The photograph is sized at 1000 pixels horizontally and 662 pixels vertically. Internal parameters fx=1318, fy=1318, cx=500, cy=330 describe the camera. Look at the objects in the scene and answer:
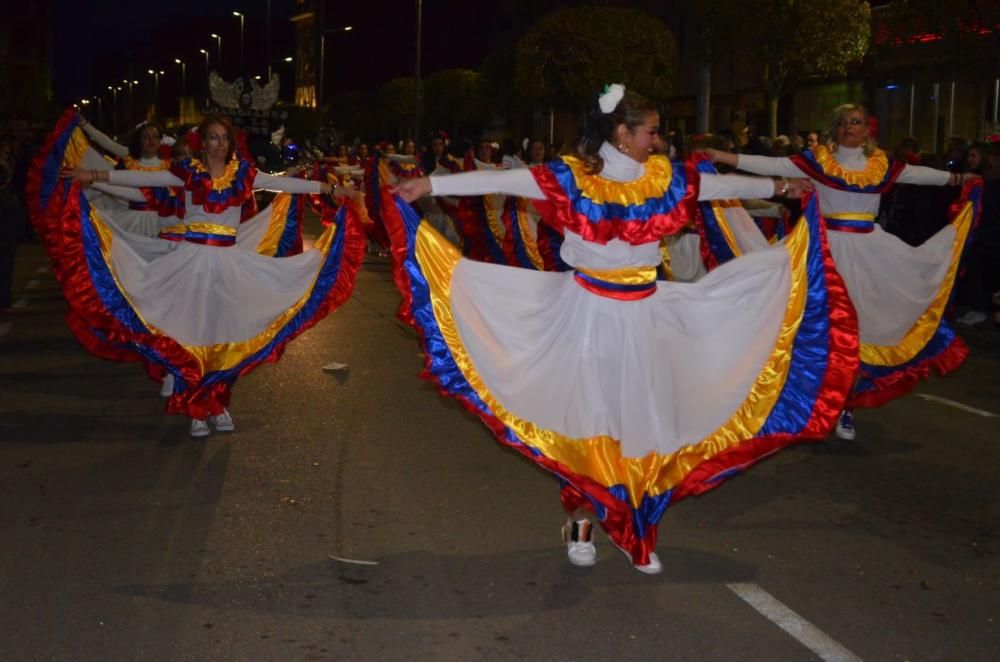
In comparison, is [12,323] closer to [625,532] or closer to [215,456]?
[215,456]

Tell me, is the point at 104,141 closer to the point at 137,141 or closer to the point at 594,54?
the point at 137,141

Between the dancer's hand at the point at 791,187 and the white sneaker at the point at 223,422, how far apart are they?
12.3 feet

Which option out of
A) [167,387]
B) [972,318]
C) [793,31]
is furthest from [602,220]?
[793,31]

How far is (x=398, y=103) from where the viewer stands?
191 feet

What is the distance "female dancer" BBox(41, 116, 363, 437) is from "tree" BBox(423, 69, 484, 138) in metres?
39.3

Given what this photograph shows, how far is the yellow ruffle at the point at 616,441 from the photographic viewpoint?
535 centimetres

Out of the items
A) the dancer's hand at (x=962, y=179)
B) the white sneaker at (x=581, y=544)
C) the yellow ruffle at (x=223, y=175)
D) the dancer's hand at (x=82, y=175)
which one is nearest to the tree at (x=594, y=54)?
the dancer's hand at (x=962, y=179)

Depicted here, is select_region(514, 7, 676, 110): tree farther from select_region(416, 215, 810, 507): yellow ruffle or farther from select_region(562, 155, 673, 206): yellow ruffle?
select_region(562, 155, 673, 206): yellow ruffle

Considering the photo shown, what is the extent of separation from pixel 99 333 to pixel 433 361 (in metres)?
3.75

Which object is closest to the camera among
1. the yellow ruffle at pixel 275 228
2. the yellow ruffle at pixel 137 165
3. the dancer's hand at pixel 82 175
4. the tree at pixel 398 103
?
the dancer's hand at pixel 82 175

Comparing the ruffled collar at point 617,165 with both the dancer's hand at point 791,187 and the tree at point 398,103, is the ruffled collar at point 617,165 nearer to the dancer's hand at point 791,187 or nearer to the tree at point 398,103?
the dancer's hand at point 791,187

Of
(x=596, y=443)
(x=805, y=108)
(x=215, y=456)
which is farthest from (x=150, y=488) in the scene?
(x=805, y=108)

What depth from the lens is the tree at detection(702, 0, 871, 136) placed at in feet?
72.2

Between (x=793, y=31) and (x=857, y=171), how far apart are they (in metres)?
15.1
